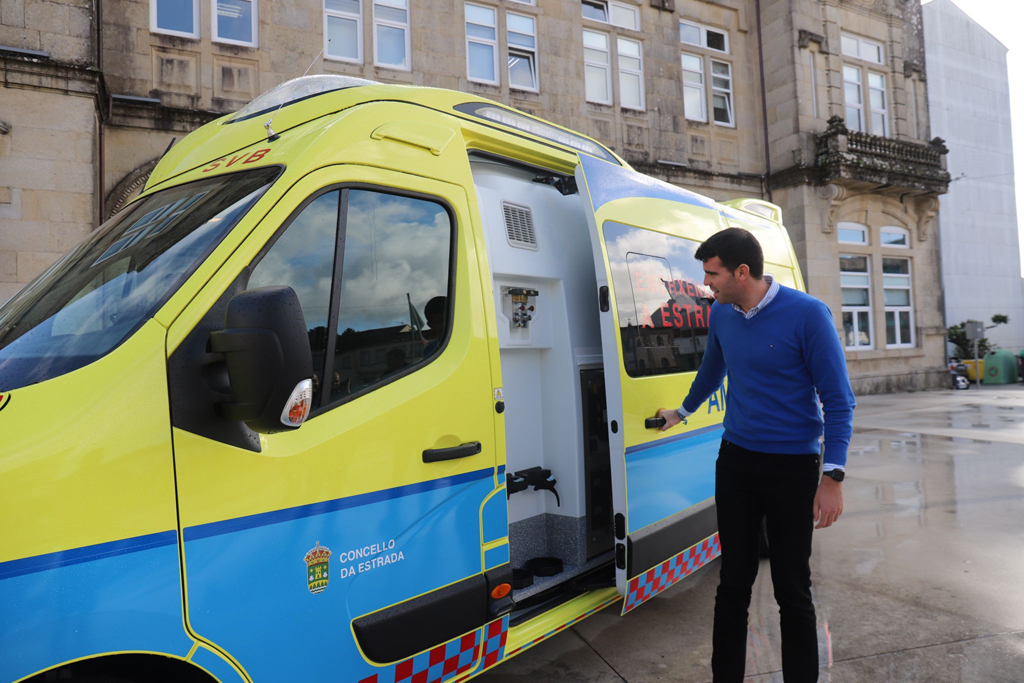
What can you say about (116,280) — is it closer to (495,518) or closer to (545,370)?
(495,518)

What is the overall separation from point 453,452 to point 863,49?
22.1 metres

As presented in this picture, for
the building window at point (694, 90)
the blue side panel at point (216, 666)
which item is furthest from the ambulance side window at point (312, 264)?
the building window at point (694, 90)

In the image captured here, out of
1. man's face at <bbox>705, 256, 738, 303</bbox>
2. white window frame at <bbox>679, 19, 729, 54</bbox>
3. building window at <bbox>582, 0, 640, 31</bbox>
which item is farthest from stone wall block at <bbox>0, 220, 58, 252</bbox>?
white window frame at <bbox>679, 19, 729, 54</bbox>

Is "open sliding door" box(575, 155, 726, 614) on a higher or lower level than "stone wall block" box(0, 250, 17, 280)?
lower

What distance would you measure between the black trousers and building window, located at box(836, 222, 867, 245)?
695 inches

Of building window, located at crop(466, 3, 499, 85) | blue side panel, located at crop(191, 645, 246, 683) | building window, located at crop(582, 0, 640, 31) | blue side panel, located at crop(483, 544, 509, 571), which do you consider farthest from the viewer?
building window, located at crop(582, 0, 640, 31)

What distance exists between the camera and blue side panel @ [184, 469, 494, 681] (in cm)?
182

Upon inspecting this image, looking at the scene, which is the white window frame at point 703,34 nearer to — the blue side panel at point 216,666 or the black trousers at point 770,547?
the black trousers at point 770,547

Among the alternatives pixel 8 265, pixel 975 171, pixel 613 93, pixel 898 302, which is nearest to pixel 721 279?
pixel 8 265

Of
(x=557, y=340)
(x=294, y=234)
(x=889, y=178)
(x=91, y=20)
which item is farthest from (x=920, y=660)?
(x=889, y=178)

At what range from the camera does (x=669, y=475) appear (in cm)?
369

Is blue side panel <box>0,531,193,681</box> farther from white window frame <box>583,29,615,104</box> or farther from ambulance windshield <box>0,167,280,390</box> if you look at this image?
white window frame <box>583,29,615,104</box>

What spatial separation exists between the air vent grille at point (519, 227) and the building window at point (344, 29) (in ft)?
33.5

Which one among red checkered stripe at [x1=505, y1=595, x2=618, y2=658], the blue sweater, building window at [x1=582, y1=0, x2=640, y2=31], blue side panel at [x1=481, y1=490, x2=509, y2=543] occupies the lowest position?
red checkered stripe at [x1=505, y1=595, x2=618, y2=658]
